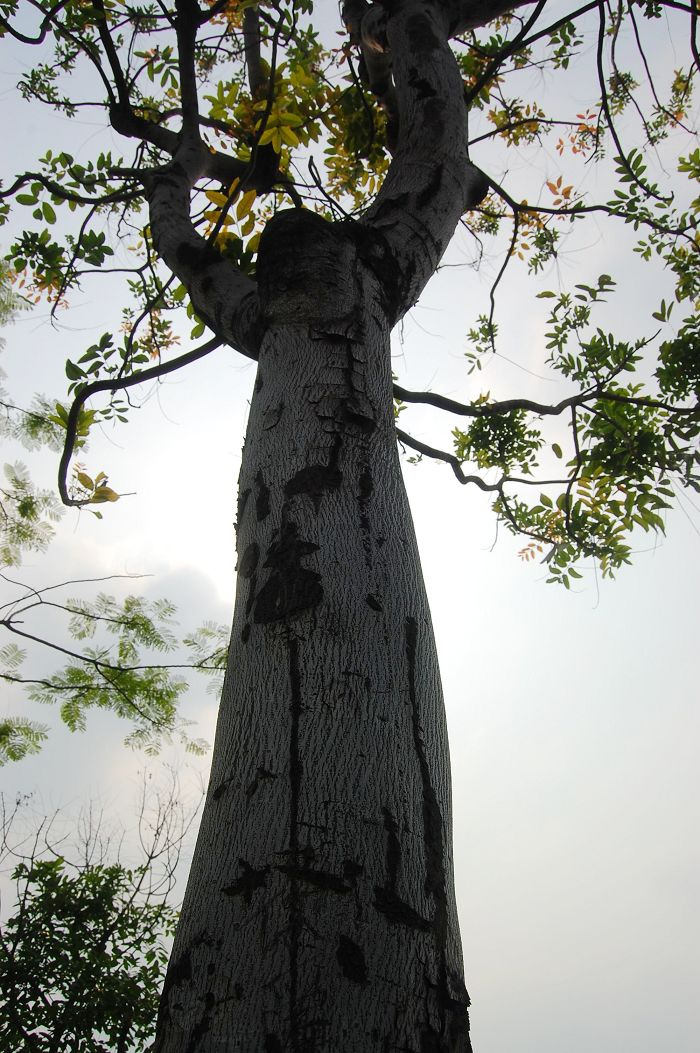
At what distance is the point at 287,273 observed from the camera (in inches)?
62.7

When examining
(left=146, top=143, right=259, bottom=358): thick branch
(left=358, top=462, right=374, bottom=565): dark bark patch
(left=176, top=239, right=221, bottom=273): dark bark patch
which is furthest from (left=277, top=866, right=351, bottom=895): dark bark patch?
(left=176, top=239, right=221, bottom=273): dark bark patch

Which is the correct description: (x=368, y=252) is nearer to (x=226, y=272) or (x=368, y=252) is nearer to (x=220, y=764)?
(x=226, y=272)

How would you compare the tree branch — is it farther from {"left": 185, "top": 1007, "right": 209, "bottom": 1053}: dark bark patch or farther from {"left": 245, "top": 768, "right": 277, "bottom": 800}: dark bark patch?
{"left": 185, "top": 1007, "right": 209, "bottom": 1053}: dark bark patch

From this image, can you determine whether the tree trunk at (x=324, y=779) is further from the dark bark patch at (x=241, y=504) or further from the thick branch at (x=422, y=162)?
the thick branch at (x=422, y=162)

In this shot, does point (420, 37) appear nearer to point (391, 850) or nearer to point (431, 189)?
point (431, 189)

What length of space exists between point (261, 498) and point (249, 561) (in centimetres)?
14

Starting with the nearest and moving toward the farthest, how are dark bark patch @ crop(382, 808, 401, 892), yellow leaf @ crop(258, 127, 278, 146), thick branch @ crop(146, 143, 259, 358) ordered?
dark bark patch @ crop(382, 808, 401, 892), thick branch @ crop(146, 143, 259, 358), yellow leaf @ crop(258, 127, 278, 146)

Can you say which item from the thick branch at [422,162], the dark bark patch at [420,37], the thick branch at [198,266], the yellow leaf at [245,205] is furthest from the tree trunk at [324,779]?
the dark bark patch at [420,37]

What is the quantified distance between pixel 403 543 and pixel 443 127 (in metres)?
1.80

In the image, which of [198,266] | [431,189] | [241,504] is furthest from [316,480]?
[431,189]

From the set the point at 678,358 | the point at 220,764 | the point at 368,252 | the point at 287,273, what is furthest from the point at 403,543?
the point at 678,358

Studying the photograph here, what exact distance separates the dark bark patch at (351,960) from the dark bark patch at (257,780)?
21 centimetres

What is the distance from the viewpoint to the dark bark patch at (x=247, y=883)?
2.56 ft

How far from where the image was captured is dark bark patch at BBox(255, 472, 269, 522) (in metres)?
1.23
